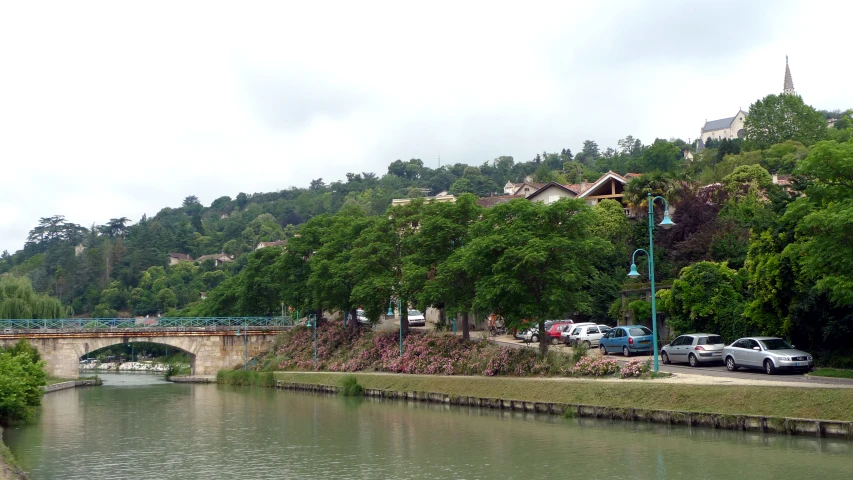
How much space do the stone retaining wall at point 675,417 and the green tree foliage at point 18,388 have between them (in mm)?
18440

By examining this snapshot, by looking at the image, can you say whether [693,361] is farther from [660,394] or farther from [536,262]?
[660,394]

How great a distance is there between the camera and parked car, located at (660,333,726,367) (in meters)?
37.7

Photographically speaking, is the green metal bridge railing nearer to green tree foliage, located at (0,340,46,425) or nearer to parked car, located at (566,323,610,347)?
green tree foliage, located at (0,340,46,425)

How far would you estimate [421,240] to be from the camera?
50281 millimetres

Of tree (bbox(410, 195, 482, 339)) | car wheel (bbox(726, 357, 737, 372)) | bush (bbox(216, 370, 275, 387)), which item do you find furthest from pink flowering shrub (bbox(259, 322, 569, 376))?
car wheel (bbox(726, 357, 737, 372))

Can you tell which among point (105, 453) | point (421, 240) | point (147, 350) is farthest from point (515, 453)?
point (147, 350)

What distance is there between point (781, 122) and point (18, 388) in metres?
95.8

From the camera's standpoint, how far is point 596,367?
120ft

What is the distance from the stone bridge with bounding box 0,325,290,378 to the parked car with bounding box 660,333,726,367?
141 ft

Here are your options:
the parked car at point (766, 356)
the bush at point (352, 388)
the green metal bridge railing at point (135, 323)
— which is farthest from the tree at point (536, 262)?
the green metal bridge railing at point (135, 323)

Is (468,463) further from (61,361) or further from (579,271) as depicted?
(61,361)

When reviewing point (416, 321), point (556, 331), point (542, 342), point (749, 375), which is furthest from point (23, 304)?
point (749, 375)

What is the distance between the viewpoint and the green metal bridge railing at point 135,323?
2689 inches

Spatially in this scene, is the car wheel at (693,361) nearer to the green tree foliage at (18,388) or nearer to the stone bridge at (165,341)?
the green tree foliage at (18,388)
